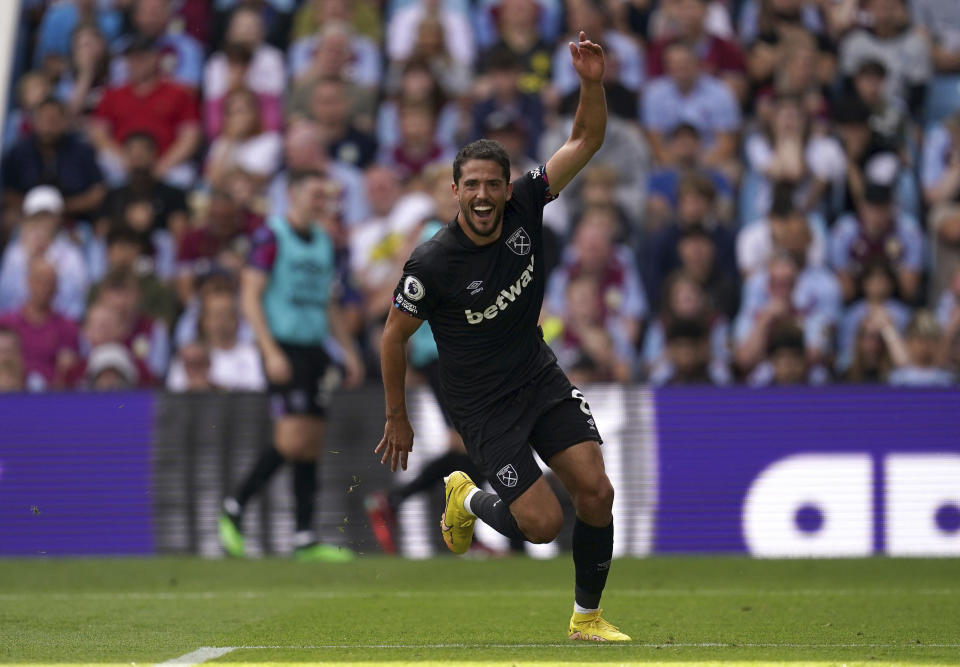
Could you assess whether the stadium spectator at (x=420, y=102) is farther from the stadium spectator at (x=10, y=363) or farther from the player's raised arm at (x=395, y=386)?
the player's raised arm at (x=395, y=386)

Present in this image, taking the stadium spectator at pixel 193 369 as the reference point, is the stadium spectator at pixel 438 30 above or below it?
above

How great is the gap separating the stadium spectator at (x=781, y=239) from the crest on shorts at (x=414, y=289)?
6.94 meters

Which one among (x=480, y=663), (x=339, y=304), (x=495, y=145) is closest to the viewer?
(x=480, y=663)

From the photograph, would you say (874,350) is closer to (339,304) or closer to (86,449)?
(339,304)

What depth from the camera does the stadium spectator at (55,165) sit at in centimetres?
1409

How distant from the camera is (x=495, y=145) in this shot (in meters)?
6.38

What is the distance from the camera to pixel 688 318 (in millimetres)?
12258

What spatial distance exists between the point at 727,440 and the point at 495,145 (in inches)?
202

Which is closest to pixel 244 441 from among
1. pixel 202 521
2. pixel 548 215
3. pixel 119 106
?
pixel 202 521

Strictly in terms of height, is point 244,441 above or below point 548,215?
below

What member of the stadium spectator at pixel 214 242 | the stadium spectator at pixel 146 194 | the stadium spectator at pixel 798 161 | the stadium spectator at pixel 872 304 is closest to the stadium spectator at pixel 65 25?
the stadium spectator at pixel 146 194

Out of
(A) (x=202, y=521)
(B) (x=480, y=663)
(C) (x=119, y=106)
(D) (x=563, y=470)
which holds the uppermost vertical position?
(C) (x=119, y=106)

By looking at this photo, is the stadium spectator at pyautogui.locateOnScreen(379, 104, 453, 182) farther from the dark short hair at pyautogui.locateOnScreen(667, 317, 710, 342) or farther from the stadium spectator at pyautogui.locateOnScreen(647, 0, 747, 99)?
the dark short hair at pyautogui.locateOnScreen(667, 317, 710, 342)

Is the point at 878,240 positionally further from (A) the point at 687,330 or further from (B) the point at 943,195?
(A) the point at 687,330
